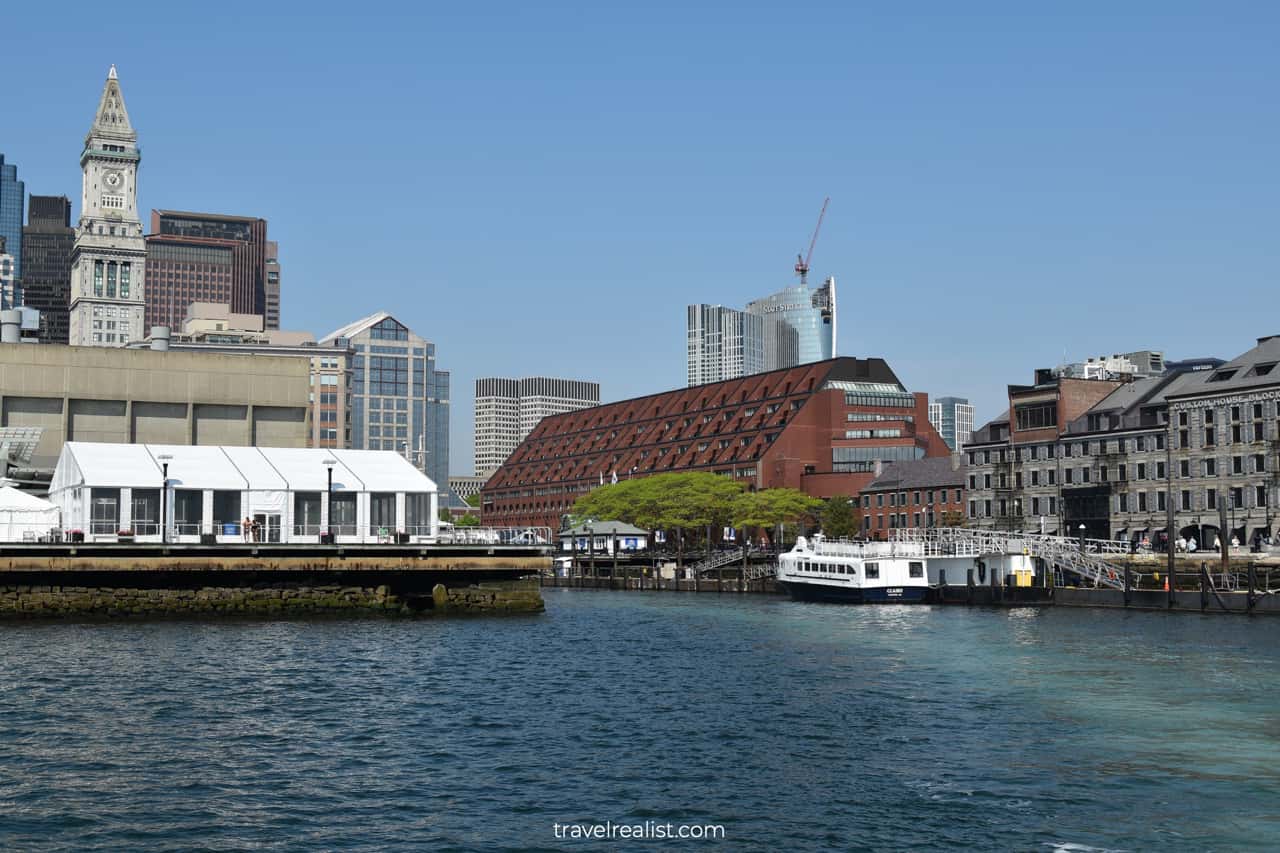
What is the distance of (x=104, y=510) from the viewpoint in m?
76.4

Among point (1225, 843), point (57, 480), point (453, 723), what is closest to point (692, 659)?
point (453, 723)

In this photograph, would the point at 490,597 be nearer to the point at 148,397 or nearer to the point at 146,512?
the point at 146,512

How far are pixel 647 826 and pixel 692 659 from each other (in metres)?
32.2

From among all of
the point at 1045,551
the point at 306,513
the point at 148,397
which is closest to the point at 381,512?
the point at 306,513

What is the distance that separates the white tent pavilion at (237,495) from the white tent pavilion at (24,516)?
112 cm

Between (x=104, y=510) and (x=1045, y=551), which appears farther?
(x=1045, y=551)

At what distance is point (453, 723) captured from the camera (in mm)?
40000

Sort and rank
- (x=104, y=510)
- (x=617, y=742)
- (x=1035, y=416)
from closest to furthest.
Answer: (x=617, y=742) < (x=104, y=510) < (x=1035, y=416)

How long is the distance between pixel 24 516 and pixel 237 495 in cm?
1186

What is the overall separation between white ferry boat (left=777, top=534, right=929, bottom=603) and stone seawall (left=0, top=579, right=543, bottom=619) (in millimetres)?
35984

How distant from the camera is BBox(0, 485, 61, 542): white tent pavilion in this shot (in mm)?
76500

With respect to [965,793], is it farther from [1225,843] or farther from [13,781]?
[13,781]

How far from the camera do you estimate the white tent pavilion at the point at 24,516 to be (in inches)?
3012

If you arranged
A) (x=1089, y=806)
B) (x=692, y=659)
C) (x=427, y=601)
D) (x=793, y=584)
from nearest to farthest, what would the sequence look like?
(x=1089, y=806), (x=692, y=659), (x=427, y=601), (x=793, y=584)
